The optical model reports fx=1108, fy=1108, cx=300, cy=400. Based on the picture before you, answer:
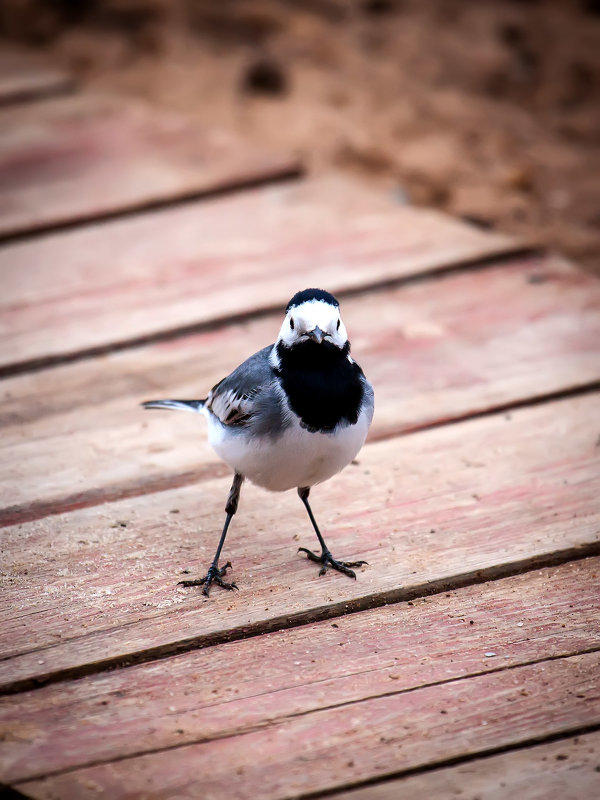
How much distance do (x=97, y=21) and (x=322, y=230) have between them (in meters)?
3.52

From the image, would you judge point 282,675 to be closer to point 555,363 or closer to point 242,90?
point 555,363

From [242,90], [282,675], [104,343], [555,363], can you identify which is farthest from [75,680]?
[242,90]

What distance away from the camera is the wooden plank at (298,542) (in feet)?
8.91

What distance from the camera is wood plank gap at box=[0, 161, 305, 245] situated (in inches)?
195

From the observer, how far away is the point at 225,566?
9.66ft

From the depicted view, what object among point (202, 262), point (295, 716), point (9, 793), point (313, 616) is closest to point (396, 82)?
point (202, 262)

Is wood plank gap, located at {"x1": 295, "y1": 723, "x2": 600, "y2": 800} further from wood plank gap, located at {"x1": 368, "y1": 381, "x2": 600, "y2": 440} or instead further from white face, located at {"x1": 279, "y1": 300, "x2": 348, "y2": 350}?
wood plank gap, located at {"x1": 368, "y1": 381, "x2": 600, "y2": 440}

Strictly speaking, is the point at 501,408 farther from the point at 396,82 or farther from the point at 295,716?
the point at 396,82

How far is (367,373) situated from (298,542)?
1.03 meters

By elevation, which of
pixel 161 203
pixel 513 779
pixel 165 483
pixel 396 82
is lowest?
pixel 165 483

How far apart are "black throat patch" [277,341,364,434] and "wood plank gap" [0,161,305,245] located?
7.69 feet

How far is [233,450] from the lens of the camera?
2.97m

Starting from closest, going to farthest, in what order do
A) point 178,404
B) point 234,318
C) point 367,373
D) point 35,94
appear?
point 178,404
point 367,373
point 234,318
point 35,94

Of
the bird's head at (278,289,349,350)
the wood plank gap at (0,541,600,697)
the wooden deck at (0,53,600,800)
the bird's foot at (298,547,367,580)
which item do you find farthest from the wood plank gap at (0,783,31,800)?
the bird's head at (278,289,349,350)
